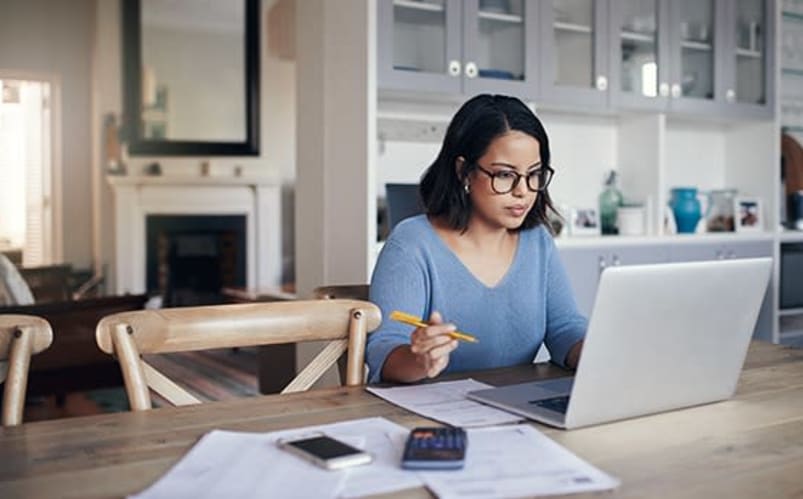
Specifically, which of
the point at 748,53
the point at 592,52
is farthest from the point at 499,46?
the point at 748,53

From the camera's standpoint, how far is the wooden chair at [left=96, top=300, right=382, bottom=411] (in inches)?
48.2

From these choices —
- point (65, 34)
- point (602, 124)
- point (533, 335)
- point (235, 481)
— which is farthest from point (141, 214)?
point (235, 481)

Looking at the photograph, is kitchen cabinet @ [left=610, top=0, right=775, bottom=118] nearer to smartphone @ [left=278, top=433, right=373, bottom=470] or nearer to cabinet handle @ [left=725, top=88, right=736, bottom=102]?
cabinet handle @ [left=725, top=88, right=736, bottom=102]

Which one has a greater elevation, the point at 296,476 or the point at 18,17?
the point at 18,17

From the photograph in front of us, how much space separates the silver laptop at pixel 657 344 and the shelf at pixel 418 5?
81.3 inches

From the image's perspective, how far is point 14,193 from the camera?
7219mm

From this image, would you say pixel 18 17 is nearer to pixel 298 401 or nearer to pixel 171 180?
pixel 171 180

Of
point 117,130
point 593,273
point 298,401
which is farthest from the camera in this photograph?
point 117,130

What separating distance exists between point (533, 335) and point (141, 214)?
5665 millimetres

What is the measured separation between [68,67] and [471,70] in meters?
5.09

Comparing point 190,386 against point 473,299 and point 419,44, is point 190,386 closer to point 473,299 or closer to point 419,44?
point 419,44

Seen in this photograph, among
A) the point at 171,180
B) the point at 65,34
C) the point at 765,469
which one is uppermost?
the point at 65,34

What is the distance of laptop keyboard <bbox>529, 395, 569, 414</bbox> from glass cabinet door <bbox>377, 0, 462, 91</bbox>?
195 centimetres

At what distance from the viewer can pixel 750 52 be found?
406 cm
